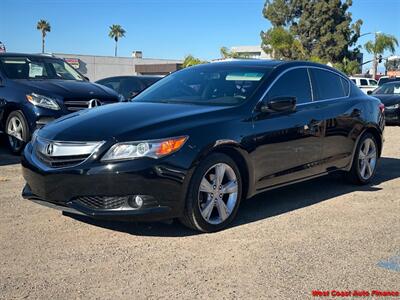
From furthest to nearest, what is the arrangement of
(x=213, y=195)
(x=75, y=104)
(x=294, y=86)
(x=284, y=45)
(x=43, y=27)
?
(x=43, y=27) → (x=284, y=45) → (x=75, y=104) → (x=294, y=86) → (x=213, y=195)

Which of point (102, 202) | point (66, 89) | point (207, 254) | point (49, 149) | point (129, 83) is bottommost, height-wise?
point (207, 254)

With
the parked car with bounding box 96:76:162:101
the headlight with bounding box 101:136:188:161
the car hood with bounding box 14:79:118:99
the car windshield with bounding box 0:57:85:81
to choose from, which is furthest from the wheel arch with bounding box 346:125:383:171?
the parked car with bounding box 96:76:162:101

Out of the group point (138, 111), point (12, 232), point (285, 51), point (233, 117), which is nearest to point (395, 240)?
point (233, 117)

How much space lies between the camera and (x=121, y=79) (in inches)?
533

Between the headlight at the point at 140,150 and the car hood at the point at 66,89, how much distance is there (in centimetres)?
445

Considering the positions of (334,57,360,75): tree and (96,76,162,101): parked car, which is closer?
(96,76,162,101): parked car

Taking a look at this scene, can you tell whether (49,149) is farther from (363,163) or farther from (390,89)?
(390,89)

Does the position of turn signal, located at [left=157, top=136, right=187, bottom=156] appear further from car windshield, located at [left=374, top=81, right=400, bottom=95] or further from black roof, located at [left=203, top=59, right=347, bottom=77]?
car windshield, located at [left=374, top=81, right=400, bottom=95]

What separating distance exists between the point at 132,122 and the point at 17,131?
4570 millimetres

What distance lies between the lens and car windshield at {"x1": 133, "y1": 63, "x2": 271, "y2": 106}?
5.32 meters

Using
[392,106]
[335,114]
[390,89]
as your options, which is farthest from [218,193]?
[390,89]

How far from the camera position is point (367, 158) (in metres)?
7.00

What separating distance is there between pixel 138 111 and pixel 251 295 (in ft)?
7.19

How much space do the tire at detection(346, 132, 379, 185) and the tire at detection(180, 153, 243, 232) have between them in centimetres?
242
